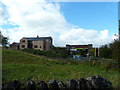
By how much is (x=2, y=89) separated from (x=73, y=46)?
64.6 m

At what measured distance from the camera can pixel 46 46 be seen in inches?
2410

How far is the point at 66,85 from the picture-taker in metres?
5.28

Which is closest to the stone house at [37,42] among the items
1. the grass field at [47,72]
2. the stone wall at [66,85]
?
the grass field at [47,72]

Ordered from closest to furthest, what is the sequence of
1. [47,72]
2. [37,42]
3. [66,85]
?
1. [66,85]
2. [47,72]
3. [37,42]

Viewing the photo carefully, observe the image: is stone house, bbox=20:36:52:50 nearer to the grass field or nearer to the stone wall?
the grass field

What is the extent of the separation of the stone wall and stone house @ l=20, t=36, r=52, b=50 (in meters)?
54.7

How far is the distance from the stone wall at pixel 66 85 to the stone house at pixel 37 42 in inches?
2153

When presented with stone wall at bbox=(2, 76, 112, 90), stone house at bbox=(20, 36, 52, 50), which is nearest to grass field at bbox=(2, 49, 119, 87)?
stone wall at bbox=(2, 76, 112, 90)

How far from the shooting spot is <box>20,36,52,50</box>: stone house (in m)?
60.7

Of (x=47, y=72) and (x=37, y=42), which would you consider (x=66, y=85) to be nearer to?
(x=47, y=72)

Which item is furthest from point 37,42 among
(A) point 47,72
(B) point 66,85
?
(B) point 66,85

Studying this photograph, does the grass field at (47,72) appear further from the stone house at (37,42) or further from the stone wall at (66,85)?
the stone house at (37,42)

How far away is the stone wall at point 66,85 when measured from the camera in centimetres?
500

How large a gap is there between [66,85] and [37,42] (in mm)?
57844
